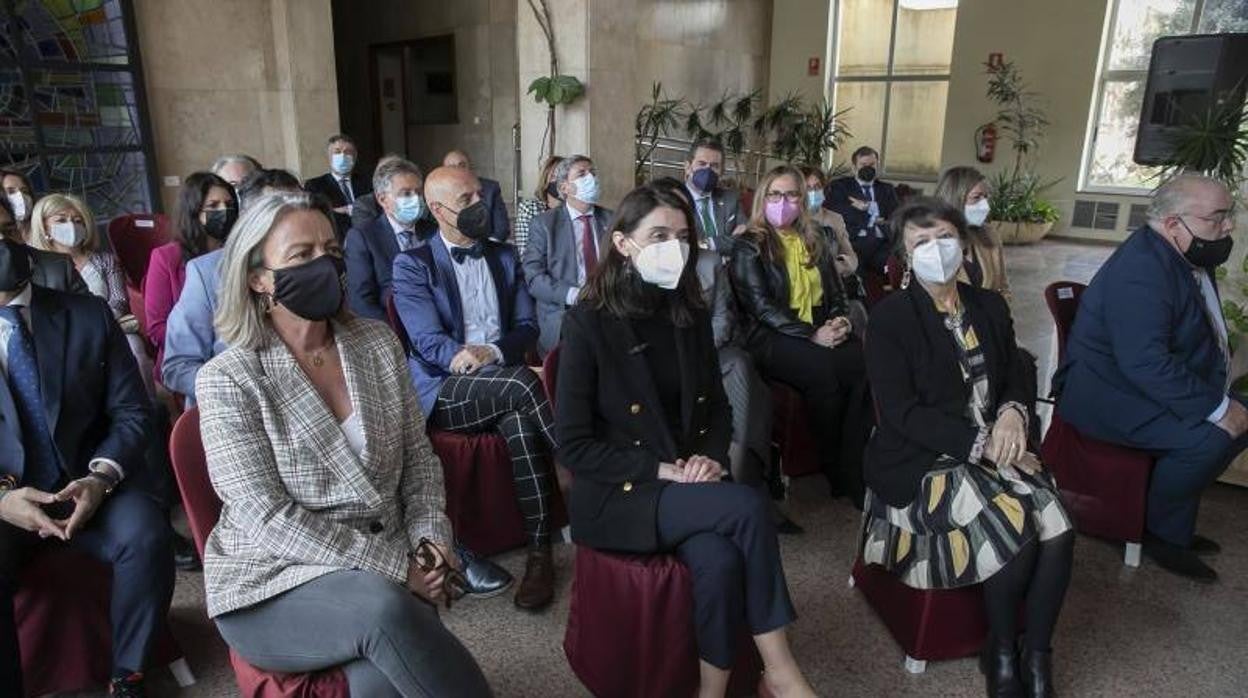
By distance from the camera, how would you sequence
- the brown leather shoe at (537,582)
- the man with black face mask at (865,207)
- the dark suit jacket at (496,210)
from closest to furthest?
the brown leather shoe at (537,582) < the dark suit jacket at (496,210) < the man with black face mask at (865,207)

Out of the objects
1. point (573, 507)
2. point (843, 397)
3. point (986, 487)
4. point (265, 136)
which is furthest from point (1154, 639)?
point (265, 136)

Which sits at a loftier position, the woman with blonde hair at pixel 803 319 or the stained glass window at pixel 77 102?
the stained glass window at pixel 77 102

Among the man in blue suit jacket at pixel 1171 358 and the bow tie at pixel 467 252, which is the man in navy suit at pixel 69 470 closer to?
the bow tie at pixel 467 252

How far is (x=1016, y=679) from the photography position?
2131mm

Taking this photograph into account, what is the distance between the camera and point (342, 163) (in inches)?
219

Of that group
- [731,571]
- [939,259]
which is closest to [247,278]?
[731,571]

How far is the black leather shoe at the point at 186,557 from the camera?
277cm

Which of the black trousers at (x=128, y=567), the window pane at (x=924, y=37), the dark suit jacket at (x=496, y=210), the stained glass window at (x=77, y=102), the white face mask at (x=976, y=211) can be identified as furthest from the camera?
the window pane at (x=924, y=37)

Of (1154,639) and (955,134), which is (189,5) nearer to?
(1154,639)

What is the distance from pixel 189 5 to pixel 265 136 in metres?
1.23

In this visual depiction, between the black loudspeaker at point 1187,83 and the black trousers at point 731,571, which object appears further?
the black loudspeaker at point 1187,83

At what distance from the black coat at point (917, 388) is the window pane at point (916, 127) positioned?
10625mm

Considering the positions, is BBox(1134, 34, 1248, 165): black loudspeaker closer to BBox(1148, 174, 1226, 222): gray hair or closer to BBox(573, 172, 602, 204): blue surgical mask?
BBox(1148, 174, 1226, 222): gray hair

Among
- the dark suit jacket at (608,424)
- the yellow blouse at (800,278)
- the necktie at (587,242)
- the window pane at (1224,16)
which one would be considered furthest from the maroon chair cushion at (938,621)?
the window pane at (1224,16)
